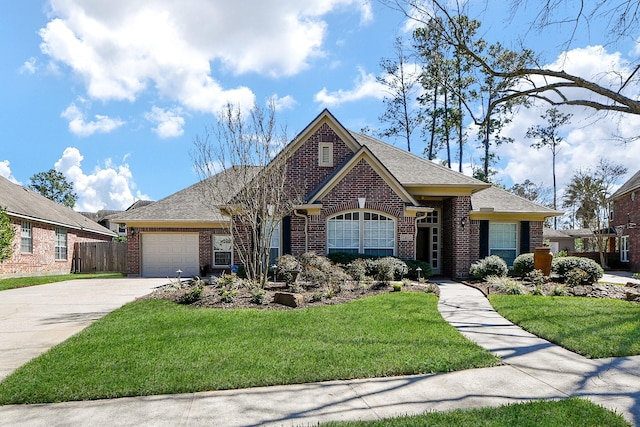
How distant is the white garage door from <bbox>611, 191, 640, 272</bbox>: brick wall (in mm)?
25300

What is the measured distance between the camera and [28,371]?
502cm

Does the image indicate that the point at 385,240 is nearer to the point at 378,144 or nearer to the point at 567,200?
the point at 378,144

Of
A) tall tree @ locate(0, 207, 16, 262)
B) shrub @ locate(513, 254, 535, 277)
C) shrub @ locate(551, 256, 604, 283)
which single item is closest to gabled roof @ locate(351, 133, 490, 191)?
shrub @ locate(513, 254, 535, 277)

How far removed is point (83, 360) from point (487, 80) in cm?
1347

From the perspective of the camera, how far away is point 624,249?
27047 mm

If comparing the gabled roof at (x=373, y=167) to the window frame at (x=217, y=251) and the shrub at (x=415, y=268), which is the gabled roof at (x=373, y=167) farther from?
the window frame at (x=217, y=251)

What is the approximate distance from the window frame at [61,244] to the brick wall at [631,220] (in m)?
33.7

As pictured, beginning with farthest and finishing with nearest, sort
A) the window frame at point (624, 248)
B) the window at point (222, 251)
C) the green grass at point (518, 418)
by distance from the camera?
1. the window frame at point (624, 248)
2. the window at point (222, 251)
3. the green grass at point (518, 418)

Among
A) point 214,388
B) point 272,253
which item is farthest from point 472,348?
point 272,253

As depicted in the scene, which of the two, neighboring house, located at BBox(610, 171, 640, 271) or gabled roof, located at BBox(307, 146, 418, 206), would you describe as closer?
gabled roof, located at BBox(307, 146, 418, 206)

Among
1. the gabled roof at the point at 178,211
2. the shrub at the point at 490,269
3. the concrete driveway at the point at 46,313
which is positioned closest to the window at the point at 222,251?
the gabled roof at the point at 178,211

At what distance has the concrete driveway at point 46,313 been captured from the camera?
20.2 feet

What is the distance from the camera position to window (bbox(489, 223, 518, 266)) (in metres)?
17.0

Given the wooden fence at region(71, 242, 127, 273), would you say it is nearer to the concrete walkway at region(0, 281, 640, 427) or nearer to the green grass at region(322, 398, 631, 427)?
the concrete walkway at region(0, 281, 640, 427)
